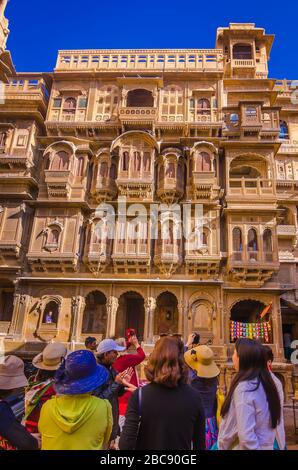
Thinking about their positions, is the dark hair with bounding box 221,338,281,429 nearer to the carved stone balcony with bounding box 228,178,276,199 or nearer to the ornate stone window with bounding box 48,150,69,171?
the carved stone balcony with bounding box 228,178,276,199

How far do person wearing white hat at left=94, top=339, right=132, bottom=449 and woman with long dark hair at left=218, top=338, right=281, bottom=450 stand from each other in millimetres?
1485

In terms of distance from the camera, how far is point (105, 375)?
3.15 metres

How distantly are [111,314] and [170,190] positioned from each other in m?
7.98

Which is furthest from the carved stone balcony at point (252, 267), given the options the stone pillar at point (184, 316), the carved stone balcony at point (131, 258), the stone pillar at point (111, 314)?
the stone pillar at point (111, 314)

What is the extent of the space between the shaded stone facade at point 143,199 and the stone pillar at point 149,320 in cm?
7

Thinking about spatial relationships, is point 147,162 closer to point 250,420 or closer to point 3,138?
point 3,138

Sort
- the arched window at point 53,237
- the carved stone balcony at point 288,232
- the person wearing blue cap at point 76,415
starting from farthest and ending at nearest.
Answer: the carved stone balcony at point 288,232 → the arched window at point 53,237 → the person wearing blue cap at point 76,415

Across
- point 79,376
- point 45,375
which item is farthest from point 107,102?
point 79,376

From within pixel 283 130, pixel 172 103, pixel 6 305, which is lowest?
pixel 6 305

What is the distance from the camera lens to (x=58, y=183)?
63.3ft

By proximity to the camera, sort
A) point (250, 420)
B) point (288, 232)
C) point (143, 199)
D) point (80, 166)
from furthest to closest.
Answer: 1. point (288, 232)
2. point (80, 166)
3. point (143, 199)
4. point (250, 420)

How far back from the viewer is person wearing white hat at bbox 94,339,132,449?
3996 mm

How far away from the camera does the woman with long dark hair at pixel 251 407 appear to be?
2.85 m

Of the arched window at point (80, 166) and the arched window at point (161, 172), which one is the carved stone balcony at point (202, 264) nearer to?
the arched window at point (161, 172)
